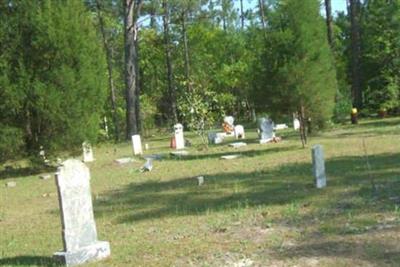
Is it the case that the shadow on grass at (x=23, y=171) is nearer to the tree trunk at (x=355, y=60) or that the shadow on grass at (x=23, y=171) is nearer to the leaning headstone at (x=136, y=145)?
the leaning headstone at (x=136, y=145)

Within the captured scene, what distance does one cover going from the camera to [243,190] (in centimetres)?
1221

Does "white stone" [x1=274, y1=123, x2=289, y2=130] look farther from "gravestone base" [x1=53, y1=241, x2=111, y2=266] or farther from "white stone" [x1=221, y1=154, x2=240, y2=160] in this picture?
"gravestone base" [x1=53, y1=241, x2=111, y2=266]

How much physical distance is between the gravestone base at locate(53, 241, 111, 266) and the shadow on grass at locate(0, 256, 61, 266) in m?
0.12

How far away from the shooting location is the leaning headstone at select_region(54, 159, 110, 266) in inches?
308

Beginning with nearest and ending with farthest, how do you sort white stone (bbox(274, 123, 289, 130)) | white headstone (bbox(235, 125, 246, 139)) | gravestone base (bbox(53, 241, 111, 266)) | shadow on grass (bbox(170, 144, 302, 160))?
gravestone base (bbox(53, 241, 111, 266)) < shadow on grass (bbox(170, 144, 302, 160)) < white headstone (bbox(235, 125, 246, 139)) < white stone (bbox(274, 123, 289, 130))

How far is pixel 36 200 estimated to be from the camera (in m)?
14.0

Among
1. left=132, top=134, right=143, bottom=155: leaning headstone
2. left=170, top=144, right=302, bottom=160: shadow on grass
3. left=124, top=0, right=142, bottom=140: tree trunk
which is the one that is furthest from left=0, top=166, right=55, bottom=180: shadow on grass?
left=124, top=0, right=142, bottom=140: tree trunk

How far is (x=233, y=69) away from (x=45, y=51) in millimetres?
35761

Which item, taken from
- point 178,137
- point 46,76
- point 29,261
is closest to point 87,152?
point 46,76

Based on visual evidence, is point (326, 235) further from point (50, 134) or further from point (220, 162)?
point (50, 134)

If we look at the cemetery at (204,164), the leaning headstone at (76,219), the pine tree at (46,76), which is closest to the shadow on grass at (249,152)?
the cemetery at (204,164)

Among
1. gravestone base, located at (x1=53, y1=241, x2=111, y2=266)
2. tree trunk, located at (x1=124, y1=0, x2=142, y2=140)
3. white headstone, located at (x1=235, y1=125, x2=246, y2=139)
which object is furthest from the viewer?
tree trunk, located at (x1=124, y1=0, x2=142, y2=140)

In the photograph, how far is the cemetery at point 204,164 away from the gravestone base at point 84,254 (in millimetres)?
17

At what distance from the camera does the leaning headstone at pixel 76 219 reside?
25.6 feet
